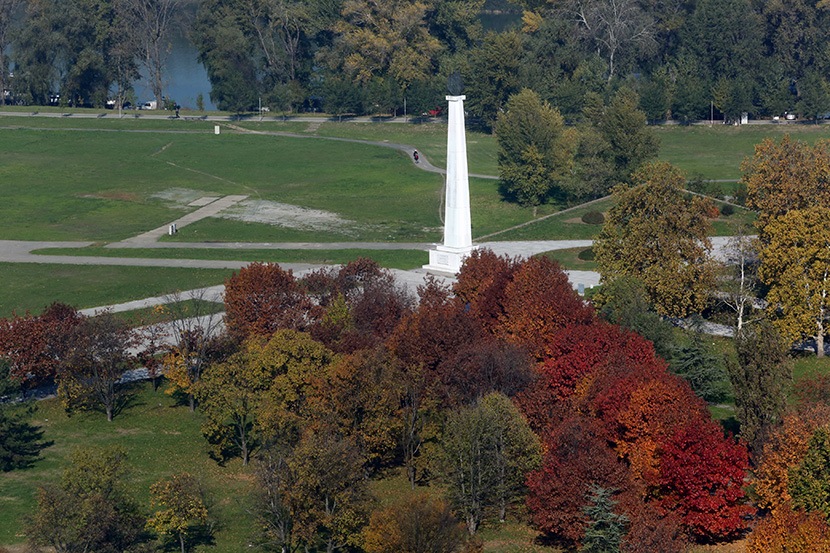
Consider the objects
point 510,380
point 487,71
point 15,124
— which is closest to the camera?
point 510,380

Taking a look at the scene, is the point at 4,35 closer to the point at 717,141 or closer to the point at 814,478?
the point at 717,141

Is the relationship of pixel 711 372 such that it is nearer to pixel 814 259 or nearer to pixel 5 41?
pixel 814 259

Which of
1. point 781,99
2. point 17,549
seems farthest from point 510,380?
point 781,99

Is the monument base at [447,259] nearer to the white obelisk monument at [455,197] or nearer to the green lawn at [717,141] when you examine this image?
the white obelisk monument at [455,197]

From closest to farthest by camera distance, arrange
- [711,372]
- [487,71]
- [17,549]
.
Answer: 1. [17,549]
2. [711,372]
3. [487,71]

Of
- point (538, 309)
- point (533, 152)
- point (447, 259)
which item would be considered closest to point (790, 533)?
point (538, 309)

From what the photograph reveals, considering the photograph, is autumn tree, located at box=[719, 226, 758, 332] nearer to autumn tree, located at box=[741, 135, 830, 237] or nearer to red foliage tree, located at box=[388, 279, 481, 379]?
autumn tree, located at box=[741, 135, 830, 237]

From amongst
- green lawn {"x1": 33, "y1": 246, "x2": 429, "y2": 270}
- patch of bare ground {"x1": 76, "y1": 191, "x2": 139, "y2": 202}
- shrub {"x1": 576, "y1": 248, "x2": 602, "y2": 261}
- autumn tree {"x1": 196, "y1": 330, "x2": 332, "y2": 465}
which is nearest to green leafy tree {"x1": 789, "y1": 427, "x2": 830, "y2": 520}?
autumn tree {"x1": 196, "y1": 330, "x2": 332, "y2": 465}

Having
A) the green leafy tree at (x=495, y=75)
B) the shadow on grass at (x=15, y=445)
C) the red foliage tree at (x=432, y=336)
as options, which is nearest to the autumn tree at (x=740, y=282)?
the red foliage tree at (x=432, y=336)
